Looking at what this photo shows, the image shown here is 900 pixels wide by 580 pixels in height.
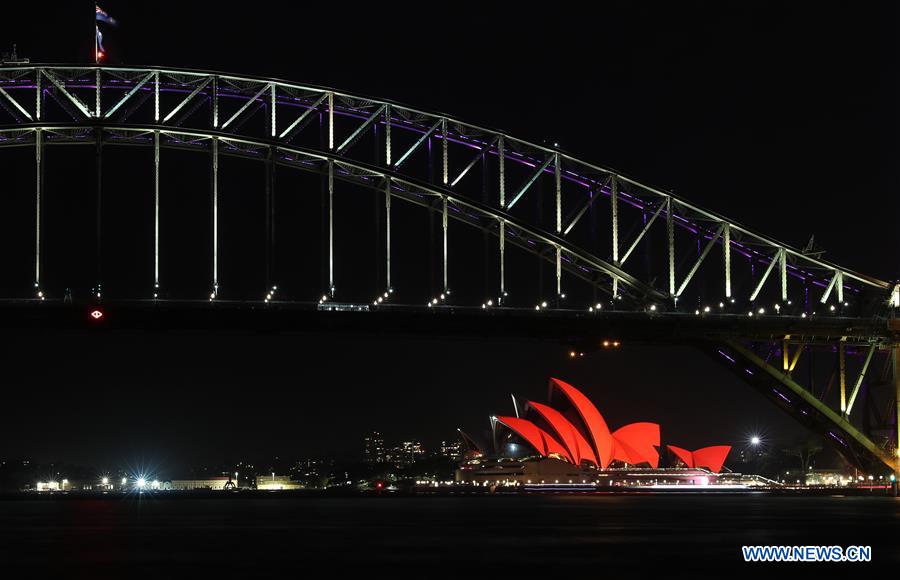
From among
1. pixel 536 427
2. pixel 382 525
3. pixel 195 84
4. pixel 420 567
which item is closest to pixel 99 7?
pixel 195 84

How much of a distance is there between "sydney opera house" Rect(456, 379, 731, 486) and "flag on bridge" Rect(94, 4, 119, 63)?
2903 inches

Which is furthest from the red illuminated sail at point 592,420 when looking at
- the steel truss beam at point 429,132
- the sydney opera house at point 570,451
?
the steel truss beam at point 429,132

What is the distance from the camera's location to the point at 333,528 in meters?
56.0

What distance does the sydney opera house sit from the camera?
145m

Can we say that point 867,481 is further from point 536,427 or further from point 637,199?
point 536,427

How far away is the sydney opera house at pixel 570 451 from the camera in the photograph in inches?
5714

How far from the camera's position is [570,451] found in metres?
147

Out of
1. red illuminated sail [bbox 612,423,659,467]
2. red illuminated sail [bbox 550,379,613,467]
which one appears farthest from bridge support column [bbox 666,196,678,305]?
red illuminated sail [bbox 612,423,659,467]

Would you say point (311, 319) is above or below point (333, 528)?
above

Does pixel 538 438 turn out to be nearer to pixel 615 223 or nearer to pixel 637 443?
pixel 637 443

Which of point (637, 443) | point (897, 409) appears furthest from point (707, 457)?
point (897, 409)

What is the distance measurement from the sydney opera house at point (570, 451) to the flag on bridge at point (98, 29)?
73747 mm

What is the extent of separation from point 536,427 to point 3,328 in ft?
247

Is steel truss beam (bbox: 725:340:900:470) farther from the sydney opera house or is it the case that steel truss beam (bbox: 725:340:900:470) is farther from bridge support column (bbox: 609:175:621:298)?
the sydney opera house
